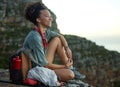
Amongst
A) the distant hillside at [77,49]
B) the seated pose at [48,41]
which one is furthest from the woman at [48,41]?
the distant hillside at [77,49]

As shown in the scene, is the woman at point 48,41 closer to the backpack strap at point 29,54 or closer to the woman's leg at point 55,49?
the woman's leg at point 55,49

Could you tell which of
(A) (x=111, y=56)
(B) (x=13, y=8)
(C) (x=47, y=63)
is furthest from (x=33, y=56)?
(A) (x=111, y=56)

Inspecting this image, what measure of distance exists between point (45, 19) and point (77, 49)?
14468 cm

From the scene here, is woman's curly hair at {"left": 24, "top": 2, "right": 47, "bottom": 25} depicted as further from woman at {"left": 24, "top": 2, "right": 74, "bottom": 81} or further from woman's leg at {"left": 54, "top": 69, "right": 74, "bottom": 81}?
woman's leg at {"left": 54, "top": 69, "right": 74, "bottom": 81}

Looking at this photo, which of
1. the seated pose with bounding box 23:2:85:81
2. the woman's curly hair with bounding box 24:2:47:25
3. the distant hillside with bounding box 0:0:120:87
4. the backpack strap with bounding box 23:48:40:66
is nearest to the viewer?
the backpack strap with bounding box 23:48:40:66

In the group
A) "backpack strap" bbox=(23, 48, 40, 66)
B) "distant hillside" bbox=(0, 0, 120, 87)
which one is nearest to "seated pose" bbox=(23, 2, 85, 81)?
"backpack strap" bbox=(23, 48, 40, 66)

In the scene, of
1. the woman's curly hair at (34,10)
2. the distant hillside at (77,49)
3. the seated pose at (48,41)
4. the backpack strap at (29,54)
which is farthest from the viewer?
the distant hillside at (77,49)

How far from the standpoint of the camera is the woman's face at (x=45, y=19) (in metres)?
13.9

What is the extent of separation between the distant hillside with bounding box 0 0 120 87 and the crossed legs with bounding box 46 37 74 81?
102m

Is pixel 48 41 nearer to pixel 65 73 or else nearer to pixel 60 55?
pixel 60 55

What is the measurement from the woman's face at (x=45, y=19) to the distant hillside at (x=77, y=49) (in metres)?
102

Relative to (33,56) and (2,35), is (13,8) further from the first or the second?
(33,56)

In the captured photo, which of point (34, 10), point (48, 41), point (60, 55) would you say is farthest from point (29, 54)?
point (34, 10)

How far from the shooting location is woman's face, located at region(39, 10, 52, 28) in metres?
13.9
